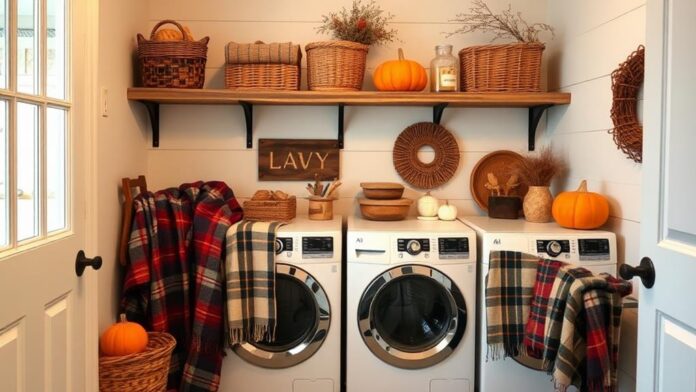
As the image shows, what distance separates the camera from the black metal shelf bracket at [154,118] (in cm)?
288

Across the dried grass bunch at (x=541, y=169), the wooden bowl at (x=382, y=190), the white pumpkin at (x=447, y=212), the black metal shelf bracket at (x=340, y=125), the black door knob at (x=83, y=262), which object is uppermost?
the black metal shelf bracket at (x=340, y=125)

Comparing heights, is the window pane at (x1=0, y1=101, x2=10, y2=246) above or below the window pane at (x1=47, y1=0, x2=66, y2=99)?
below

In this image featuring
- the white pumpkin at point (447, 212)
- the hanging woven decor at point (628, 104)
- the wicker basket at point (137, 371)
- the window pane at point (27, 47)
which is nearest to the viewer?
the window pane at point (27, 47)

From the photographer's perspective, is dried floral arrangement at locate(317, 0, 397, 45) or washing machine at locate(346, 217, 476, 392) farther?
dried floral arrangement at locate(317, 0, 397, 45)

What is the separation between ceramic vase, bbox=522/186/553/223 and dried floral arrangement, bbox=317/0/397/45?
3.49ft

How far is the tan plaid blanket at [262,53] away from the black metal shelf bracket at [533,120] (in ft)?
4.15

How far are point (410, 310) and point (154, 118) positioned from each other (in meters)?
1.58

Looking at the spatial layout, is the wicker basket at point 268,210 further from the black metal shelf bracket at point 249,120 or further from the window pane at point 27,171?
the window pane at point 27,171

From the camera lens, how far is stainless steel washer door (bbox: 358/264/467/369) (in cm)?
246

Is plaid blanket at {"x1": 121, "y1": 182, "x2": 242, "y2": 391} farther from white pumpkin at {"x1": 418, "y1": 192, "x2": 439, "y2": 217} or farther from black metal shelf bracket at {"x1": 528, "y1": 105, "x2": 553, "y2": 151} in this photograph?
black metal shelf bracket at {"x1": 528, "y1": 105, "x2": 553, "y2": 151}

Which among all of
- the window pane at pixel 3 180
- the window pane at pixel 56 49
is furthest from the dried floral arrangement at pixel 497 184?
the window pane at pixel 3 180

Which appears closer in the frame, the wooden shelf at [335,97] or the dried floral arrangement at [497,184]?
the wooden shelf at [335,97]

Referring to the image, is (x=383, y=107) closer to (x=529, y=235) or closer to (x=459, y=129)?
(x=459, y=129)

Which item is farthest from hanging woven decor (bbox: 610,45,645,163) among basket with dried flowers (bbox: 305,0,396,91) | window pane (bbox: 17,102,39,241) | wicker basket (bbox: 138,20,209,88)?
window pane (bbox: 17,102,39,241)
